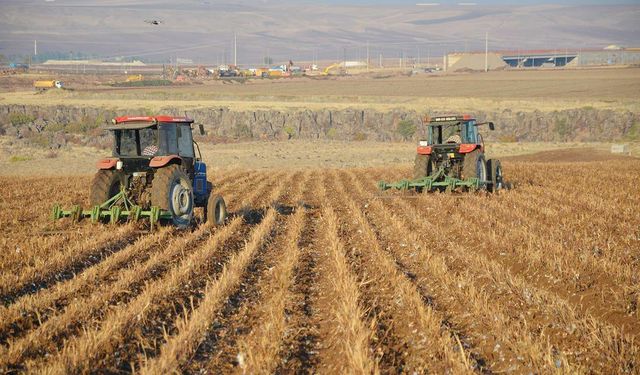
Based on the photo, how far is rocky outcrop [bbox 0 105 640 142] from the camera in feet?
151

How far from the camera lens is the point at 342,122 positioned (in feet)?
157

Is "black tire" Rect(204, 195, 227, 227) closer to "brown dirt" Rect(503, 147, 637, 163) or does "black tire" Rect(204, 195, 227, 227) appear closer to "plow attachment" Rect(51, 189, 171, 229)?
"plow attachment" Rect(51, 189, 171, 229)

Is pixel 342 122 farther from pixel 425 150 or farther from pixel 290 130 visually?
pixel 425 150

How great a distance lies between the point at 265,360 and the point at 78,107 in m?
45.2

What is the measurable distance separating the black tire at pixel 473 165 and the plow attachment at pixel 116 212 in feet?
25.6

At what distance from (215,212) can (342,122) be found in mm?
34634

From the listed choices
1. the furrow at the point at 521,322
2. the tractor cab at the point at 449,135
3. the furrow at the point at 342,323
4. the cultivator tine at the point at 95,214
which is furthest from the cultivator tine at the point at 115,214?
the tractor cab at the point at 449,135

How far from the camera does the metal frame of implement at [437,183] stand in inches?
696

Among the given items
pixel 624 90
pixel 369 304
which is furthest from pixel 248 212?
pixel 624 90

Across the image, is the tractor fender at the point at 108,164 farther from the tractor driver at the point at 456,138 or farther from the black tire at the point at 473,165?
the tractor driver at the point at 456,138

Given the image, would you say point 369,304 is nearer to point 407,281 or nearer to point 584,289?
point 407,281

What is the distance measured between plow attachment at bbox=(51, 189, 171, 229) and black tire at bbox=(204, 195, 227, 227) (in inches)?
38.7

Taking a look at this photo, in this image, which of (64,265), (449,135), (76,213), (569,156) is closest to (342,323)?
(64,265)

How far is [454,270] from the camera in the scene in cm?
982
